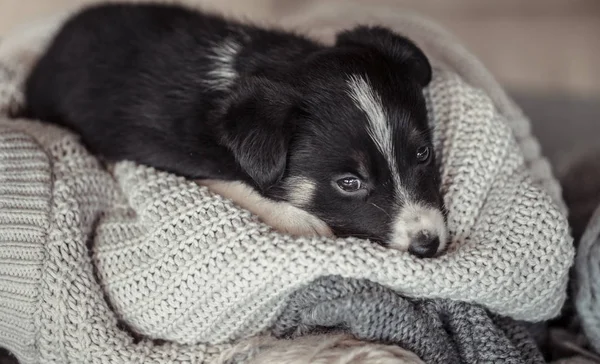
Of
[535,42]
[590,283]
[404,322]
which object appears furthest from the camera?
[535,42]

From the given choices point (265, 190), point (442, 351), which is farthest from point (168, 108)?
point (442, 351)

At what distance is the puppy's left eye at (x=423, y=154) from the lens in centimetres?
161

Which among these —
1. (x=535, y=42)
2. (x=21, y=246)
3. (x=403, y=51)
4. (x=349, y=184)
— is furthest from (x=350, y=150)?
(x=535, y=42)

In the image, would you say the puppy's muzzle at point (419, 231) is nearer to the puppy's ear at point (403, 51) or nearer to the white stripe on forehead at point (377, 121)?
the white stripe on forehead at point (377, 121)

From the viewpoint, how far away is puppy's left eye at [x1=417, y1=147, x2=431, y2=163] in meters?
1.61

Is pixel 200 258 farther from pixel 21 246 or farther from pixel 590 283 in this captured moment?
pixel 590 283

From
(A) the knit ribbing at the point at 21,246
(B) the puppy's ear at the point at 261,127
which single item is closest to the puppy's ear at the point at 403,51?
(B) the puppy's ear at the point at 261,127

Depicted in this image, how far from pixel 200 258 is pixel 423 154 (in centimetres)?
63

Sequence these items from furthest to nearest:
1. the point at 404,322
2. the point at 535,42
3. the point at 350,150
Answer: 1. the point at 535,42
2. the point at 350,150
3. the point at 404,322

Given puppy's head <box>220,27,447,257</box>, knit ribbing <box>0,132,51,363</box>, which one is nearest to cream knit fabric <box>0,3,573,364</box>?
knit ribbing <box>0,132,51,363</box>

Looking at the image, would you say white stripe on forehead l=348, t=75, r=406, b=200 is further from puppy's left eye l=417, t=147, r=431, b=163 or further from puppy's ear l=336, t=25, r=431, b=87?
puppy's ear l=336, t=25, r=431, b=87

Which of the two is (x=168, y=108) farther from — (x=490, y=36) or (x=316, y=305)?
(x=490, y=36)

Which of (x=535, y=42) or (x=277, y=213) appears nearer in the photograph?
(x=277, y=213)

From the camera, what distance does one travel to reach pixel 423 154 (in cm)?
163
